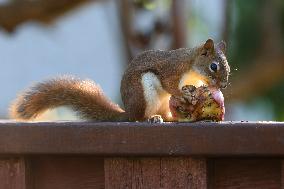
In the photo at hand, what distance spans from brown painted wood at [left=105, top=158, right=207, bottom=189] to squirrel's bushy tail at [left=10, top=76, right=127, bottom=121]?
0.97m

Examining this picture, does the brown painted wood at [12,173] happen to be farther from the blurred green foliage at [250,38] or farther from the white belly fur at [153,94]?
the blurred green foliage at [250,38]

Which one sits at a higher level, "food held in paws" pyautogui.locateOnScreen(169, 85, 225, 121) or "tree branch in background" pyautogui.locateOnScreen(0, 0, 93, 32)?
"tree branch in background" pyautogui.locateOnScreen(0, 0, 93, 32)

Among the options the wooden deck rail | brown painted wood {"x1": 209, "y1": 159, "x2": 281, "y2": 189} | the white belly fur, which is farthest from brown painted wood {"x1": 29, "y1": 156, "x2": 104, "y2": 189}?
the white belly fur

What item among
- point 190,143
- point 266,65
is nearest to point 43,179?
point 190,143

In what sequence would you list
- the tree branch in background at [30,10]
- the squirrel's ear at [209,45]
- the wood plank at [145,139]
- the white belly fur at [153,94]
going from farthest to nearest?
1. the tree branch in background at [30,10]
2. the squirrel's ear at [209,45]
3. the white belly fur at [153,94]
4. the wood plank at [145,139]

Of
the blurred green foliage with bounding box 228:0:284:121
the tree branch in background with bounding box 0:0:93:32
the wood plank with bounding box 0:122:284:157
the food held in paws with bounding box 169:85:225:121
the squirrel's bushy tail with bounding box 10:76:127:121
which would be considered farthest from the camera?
the blurred green foliage with bounding box 228:0:284:121

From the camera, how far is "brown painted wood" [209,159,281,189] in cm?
142

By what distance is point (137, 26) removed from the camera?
226 inches

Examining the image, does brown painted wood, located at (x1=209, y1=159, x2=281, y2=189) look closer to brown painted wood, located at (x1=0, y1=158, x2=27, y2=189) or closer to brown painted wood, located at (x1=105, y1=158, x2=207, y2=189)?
brown painted wood, located at (x1=105, y1=158, x2=207, y2=189)

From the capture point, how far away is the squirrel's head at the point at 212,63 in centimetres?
328

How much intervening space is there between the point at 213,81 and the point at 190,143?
1.90 m

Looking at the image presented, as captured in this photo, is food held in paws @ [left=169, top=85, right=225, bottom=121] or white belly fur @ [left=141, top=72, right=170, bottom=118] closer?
food held in paws @ [left=169, top=85, right=225, bottom=121]

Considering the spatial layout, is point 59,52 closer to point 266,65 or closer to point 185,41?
point 266,65

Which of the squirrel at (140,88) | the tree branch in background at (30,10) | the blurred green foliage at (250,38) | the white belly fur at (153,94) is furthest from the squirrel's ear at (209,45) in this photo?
the blurred green foliage at (250,38)
